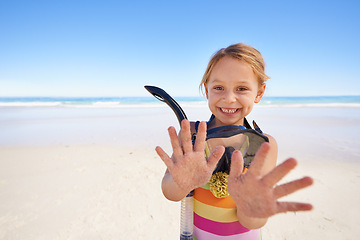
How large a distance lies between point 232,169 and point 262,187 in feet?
0.44

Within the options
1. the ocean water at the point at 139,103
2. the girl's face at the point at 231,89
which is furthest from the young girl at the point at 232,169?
the ocean water at the point at 139,103

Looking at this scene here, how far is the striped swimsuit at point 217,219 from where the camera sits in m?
1.18

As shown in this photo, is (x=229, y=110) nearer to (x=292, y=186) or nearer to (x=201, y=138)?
(x=201, y=138)

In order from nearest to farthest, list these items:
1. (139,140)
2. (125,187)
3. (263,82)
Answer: (263,82), (125,187), (139,140)

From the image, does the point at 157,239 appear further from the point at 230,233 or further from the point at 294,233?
the point at 294,233

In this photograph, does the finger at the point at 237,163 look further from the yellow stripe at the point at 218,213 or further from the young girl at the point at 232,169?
the yellow stripe at the point at 218,213

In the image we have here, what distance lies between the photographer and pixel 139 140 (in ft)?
17.2

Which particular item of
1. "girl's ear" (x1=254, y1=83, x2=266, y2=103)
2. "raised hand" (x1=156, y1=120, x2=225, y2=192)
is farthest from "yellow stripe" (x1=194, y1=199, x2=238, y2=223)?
"girl's ear" (x1=254, y1=83, x2=266, y2=103)

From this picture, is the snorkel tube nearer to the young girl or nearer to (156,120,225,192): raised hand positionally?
the young girl

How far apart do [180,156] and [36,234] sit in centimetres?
221

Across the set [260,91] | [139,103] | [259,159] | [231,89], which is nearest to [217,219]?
[259,159]

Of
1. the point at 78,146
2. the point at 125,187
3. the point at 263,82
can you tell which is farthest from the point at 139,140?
the point at 263,82

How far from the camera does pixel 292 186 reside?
719 millimetres

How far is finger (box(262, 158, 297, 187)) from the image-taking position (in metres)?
0.73
